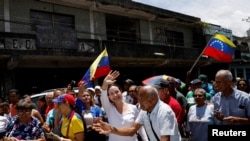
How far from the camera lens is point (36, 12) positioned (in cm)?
1447

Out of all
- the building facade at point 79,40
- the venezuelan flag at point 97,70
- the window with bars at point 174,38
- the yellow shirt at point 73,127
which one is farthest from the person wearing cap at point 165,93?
the window with bars at point 174,38

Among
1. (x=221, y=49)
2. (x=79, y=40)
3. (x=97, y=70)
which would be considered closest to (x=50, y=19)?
(x=79, y=40)

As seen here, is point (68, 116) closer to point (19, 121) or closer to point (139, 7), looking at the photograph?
point (19, 121)

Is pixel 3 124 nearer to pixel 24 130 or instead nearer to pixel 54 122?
pixel 24 130

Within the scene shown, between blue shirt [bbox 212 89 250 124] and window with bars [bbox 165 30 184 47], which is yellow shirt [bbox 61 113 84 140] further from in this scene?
window with bars [bbox 165 30 184 47]

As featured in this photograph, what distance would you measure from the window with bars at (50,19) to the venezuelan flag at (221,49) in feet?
24.1

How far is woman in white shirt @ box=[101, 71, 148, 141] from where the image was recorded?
4.54 m

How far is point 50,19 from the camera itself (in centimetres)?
1492

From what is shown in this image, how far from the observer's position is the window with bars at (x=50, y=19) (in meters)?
14.3

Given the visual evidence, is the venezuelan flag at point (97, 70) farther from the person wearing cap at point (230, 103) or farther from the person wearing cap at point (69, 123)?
the person wearing cap at point (230, 103)

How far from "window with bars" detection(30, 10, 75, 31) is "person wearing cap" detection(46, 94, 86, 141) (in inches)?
398

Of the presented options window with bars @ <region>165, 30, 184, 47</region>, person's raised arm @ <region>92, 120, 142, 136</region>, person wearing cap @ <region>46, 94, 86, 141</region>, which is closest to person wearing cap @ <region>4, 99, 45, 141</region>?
person wearing cap @ <region>46, 94, 86, 141</region>

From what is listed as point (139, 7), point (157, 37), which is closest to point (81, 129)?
point (139, 7)

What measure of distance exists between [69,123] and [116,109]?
0.73 meters
